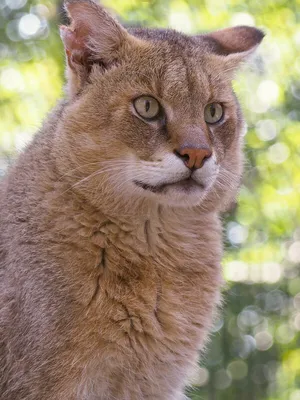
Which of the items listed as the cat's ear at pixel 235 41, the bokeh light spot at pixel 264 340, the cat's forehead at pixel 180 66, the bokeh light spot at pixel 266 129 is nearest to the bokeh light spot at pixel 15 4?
the bokeh light spot at pixel 266 129

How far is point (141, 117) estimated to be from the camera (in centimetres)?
306

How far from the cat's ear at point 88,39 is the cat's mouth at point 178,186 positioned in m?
0.57

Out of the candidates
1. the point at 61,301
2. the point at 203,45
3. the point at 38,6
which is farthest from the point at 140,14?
the point at 61,301

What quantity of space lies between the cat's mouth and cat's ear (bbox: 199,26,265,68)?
79 cm

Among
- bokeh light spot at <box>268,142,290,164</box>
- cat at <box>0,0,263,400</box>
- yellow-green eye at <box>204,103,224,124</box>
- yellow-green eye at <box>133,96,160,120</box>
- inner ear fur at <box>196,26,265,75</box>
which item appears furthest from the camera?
bokeh light spot at <box>268,142,290,164</box>

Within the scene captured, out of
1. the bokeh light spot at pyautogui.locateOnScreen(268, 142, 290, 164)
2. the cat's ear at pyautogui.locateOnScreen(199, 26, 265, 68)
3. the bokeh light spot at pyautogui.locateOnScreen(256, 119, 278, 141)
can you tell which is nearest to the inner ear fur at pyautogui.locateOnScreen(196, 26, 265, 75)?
the cat's ear at pyautogui.locateOnScreen(199, 26, 265, 68)

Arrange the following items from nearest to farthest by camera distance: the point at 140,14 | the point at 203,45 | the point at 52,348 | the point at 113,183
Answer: the point at 52,348
the point at 113,183
the point at 203,45
the point at 140,14

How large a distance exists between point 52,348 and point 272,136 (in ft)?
12.0

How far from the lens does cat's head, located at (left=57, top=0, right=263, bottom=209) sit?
9.73 ft

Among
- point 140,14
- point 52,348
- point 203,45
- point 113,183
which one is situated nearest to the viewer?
point 52,348

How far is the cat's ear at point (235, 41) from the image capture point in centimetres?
355

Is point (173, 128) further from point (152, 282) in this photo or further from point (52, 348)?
point (52, 348)

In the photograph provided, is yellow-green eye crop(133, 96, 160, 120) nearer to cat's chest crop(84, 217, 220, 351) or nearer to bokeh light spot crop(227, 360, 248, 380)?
cat's chest crop(84, 217, 220, 351)

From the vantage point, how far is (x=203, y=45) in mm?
3480
